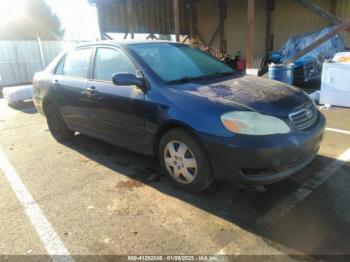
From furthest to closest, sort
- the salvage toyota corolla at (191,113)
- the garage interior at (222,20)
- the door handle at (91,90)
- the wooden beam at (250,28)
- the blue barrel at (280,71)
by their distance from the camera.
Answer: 1. the garage interior at (222,20)
2. the wooden beam at (250,28)
3. the blue barrel at (280,71)
4. the door handle at (91,90)
5. the salvage toyota corolla at (191,113)

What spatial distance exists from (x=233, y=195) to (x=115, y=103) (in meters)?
1.73

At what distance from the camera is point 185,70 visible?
3.68m

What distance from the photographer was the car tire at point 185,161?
3.01 metres

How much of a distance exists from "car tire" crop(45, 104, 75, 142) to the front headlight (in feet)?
10.5

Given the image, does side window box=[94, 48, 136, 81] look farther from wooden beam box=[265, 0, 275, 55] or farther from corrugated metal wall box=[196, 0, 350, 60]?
wooden beam box=[265, 0, 275, 55]

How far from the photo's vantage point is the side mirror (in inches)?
130

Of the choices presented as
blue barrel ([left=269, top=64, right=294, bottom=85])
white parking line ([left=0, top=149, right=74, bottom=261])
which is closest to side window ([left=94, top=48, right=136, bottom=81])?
white parking line ([left=0, top=149, right=74, bottom=261])

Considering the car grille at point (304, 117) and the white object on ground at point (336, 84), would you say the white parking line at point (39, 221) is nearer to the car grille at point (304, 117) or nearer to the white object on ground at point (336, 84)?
the car grille at point (304, 117)

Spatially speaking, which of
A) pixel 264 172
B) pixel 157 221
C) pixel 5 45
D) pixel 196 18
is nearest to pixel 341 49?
pixel 196 18

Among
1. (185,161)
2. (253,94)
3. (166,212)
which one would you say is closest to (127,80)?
(185,161)

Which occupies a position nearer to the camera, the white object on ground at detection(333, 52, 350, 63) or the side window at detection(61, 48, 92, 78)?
the side window at detection(61, 48, 92, 78)

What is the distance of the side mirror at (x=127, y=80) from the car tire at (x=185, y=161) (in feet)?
2.07

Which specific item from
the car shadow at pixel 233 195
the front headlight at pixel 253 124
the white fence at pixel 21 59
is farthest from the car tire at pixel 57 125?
the white fence at pixel 21 59

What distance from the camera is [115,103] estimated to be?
3.72 meters
